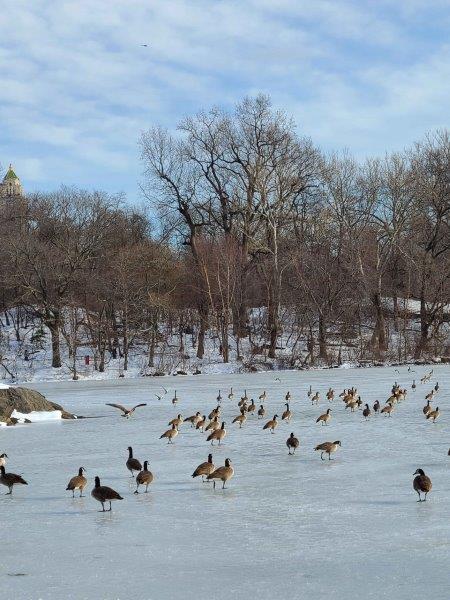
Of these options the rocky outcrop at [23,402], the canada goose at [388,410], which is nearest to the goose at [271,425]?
the canada goose at [388,410]

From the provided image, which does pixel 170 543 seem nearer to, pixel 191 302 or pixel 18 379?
pixel 18 379

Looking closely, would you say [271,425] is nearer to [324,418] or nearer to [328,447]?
[324,418]

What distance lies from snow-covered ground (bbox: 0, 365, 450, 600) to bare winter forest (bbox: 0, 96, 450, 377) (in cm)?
2897

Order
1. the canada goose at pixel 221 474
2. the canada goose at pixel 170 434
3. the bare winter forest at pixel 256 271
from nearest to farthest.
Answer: the canada goose at pixel 221 474 < the canada goose at pixel 170 434 < the bare winter forest at pixel 256 271

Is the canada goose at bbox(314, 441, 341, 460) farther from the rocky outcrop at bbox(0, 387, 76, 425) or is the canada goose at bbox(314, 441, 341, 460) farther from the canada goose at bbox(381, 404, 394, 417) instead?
the rocky outcrop at bbox(0, 387, 76, 425)

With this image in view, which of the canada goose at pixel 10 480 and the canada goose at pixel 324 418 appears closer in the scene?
the canada goose at pixel 10 480

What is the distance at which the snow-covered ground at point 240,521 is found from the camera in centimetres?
677

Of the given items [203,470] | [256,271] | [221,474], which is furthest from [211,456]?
[256,271]

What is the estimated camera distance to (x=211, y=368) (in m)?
45.1

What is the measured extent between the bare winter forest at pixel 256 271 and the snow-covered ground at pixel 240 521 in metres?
29.0

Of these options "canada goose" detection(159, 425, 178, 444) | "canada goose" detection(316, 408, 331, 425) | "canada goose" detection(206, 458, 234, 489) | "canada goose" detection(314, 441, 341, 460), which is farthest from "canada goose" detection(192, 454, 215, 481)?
"canada goose" detection(316, 408, 331, 425)

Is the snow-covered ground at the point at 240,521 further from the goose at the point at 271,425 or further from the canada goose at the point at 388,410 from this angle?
the canada goose at the point at 388,410

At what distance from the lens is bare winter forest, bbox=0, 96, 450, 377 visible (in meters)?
48.0

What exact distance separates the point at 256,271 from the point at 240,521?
149 feet
